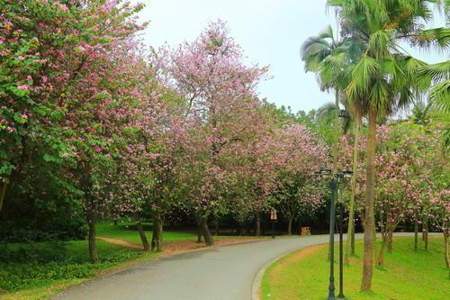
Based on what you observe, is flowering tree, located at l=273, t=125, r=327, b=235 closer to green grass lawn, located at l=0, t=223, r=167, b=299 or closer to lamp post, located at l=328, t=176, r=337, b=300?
green grass lawn, located at l=0, t=223, r=167, b=299

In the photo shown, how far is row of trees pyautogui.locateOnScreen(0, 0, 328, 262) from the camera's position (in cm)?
1175

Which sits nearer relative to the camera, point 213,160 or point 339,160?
point 213,160

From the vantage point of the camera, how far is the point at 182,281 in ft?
49.5

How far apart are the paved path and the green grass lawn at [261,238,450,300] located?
33.5 inches

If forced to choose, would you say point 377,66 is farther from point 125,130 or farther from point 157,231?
point 157,231

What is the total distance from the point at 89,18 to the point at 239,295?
7.68m

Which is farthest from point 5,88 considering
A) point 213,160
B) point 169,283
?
point 213,160

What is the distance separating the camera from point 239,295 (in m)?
13.3

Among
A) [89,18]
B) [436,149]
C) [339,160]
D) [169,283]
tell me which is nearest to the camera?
[89,18]

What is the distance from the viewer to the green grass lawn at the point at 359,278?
48.9ft

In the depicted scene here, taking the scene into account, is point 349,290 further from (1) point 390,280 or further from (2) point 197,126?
(2) point 197,126

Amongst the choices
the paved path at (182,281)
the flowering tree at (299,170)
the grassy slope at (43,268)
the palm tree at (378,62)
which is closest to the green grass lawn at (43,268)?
the grassy slope at (43,268)

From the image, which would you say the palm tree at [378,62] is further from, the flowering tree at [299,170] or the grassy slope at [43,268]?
the flowering tree at [299,170]

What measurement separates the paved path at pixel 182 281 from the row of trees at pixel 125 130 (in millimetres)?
2916
